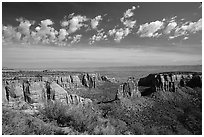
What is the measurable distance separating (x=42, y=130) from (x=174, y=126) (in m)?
16.5

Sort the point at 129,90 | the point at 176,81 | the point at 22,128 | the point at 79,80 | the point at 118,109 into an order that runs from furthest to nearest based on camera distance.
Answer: the point at 79,80
the point at 176,81
the point at 129,90
the point at 118,109
the point at 22,128

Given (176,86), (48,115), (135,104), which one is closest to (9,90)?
(135,104)

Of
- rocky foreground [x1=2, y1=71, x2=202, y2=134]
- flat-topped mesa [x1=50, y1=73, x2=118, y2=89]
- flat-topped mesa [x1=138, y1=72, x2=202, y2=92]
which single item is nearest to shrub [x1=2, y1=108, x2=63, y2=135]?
rocky foreground [x1=2, y1=71, x2=202, y2=134]

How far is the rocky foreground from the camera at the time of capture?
7090mm

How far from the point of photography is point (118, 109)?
92.2 ft

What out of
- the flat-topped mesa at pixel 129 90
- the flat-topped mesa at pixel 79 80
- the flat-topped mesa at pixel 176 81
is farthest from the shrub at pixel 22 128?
the flat-topped mesa at pixel 79 80

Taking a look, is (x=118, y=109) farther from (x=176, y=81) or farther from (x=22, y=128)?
(x=22, y=128)

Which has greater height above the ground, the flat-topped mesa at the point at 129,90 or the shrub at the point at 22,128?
the shrub at the point at 22,128

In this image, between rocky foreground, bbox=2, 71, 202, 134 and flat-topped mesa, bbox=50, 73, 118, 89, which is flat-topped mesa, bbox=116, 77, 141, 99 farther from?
flat-topped mesa, bbox=50, 73, 118, 89

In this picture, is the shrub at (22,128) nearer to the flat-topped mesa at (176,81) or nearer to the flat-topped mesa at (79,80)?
the flat-topped mesa at (176,81)

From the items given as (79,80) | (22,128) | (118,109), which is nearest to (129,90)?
(118,109)

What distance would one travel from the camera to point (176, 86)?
42781 millimetres

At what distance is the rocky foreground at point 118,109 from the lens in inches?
279

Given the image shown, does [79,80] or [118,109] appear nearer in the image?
[118,109]
